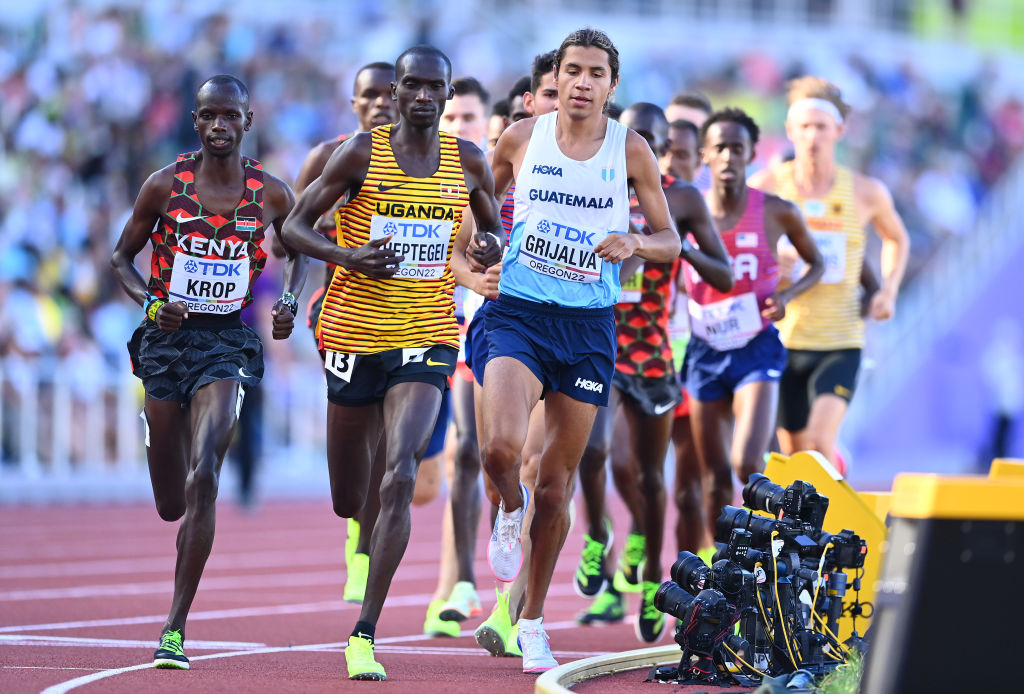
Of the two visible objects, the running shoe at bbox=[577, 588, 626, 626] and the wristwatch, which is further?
the running shoe at bbox=[577, 588, 626, 626]

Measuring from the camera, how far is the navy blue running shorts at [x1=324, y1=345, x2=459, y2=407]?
7.50 m

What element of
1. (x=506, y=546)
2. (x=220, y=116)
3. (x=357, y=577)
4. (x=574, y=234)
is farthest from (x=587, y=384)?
(x=357, y=577)

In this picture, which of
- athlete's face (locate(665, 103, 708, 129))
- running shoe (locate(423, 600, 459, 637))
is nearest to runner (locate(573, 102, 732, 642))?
running shoe (locate(423, 600, 459, 637))

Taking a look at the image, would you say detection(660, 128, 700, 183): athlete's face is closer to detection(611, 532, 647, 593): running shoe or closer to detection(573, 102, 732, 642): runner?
detection(573, 102, 732, 642): runner

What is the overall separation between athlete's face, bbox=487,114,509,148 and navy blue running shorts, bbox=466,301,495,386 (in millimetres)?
2512

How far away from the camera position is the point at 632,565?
33.3 feet

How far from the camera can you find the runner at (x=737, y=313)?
32.4 feet

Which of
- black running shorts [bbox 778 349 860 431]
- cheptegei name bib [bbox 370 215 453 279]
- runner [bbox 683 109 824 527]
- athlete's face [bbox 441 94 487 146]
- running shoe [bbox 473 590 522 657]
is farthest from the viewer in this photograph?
black running shorts [bbox 778 349 860 431]

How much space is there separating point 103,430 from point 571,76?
41.3 ft

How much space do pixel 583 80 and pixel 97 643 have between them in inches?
144

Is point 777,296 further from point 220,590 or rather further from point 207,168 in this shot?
point 220,590

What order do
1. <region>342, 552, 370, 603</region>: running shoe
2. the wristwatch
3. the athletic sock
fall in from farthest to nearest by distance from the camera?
<region>342, 552, 370, 603</region>: running shoe, the wristwatch, the athletic sock

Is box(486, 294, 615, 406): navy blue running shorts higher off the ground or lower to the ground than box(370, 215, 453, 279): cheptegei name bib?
lower

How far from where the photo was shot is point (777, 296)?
32.4 ft
